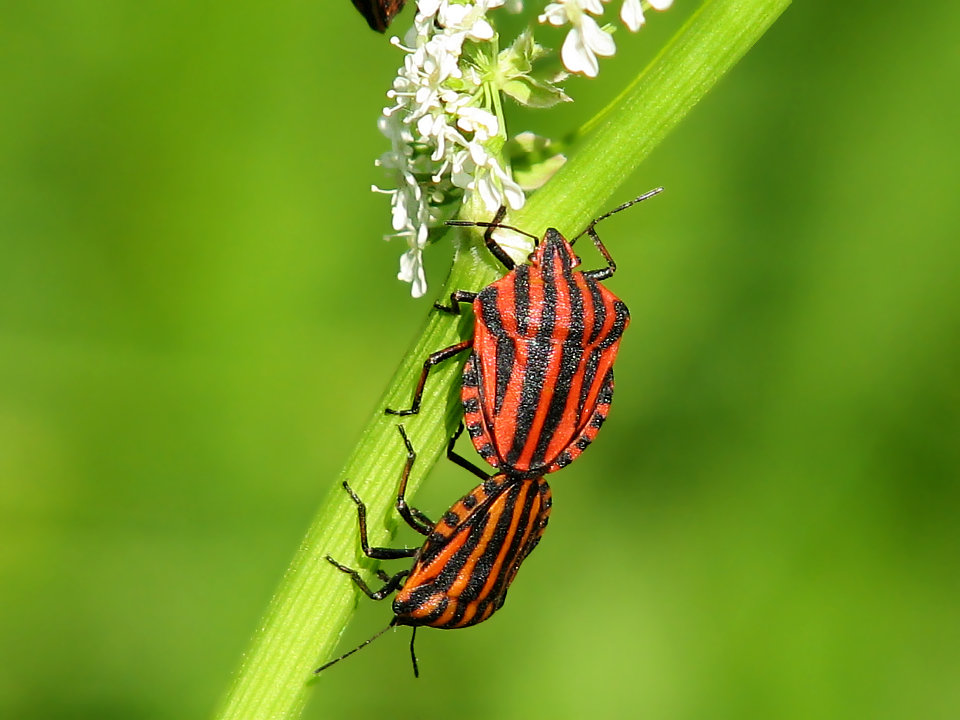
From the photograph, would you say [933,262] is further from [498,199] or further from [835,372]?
[498,199]

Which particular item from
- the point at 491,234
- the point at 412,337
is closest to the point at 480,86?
the point at 491,234

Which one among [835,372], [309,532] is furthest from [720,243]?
[309,532]

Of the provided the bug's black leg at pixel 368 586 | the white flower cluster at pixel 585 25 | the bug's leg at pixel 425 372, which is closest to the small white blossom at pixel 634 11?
the white flower cluster at pixel 585 25

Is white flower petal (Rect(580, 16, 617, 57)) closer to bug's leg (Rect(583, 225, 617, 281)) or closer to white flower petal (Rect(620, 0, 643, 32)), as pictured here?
white flower petal (Rect(620, 0, 643, 32))

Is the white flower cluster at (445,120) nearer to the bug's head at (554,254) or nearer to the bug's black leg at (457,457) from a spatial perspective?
the bug's head at (554,254)

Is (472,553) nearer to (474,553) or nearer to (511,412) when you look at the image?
(474,553)
